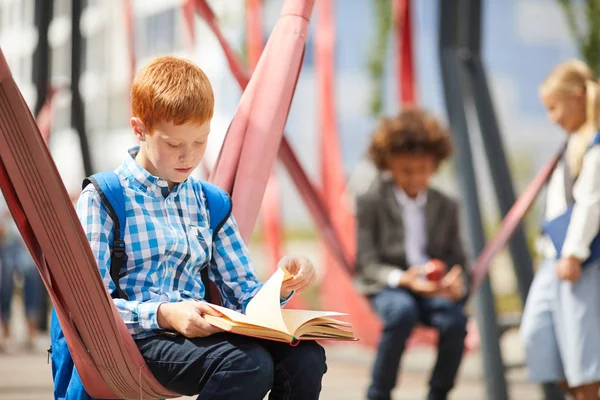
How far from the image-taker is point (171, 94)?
7.00 ft

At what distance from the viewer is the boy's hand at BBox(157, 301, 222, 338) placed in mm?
2061

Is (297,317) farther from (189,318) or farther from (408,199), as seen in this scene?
(408,199)

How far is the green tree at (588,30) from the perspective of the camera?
320 inches

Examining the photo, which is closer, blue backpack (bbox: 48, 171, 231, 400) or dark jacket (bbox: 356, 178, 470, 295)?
blue backpack (bbox: 48, 171, 231, 400)

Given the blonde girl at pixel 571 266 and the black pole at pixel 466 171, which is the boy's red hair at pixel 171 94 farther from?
the black pole at pixel 466 171

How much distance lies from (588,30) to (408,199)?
15.0 feet

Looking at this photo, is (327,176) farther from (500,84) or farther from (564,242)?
(500,84)

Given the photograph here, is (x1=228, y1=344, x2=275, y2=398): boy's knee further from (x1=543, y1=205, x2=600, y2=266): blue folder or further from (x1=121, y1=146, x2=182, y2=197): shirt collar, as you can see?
(x1=543, y1=205, x2=600, y2=266): blue folder

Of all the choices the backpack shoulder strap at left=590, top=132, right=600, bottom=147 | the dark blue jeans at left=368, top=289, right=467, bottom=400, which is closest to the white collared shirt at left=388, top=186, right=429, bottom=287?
the dark blue jeans at left=368, top=289, right=467, bottom=400

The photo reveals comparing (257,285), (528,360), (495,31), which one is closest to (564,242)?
(528,360)

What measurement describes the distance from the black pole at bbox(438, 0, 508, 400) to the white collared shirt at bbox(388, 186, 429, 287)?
0.37 m

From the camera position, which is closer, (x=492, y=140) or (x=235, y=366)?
(x=235, y=366)

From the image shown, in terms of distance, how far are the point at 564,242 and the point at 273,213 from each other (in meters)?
4.06

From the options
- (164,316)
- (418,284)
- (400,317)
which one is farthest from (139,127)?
(418,284)
